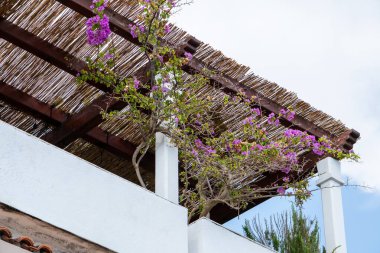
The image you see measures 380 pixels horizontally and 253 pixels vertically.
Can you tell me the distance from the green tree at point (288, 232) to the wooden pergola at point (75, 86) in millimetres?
463

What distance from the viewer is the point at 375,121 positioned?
12906mm

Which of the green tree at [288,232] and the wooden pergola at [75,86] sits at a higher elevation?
the wooden pergola at [75,86]

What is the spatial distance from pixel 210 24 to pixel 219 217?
2.54 metres

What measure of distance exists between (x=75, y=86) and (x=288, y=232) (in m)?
2.57

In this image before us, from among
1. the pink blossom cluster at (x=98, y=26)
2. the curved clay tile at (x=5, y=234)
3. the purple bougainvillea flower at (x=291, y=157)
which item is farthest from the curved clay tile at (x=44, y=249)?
the purple bougainvillea flower at (x=291, y=157)

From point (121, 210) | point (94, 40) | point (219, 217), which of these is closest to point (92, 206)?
point (121, 210)

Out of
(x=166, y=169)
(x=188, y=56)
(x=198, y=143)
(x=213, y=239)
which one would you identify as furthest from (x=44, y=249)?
(x=188, y=56)

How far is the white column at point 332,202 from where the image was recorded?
1056 centimetres

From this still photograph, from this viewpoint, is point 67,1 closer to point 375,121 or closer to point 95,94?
point 95,94

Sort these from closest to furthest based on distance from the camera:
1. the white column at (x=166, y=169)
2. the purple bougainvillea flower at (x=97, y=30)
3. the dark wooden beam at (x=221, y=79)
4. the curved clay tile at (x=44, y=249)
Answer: the curved clay tile at (x=44, y=249) → the white column at (x=166, y=169) → the purple bougainvillea flower at (x=97, y=30) → the dark wooden beam at (x=221, y=79)

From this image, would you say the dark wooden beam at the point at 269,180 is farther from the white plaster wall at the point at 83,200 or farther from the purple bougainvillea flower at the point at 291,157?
the white plaster wall at the point at 83,200

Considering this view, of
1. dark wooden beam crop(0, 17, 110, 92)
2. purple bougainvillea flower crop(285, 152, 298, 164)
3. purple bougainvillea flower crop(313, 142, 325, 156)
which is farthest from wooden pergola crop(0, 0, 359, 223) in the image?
purple bougainvillea flower crop(285, 152, 298, 164)

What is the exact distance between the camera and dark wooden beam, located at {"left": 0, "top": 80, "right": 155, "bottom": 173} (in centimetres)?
1052

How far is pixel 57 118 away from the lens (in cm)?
1071
